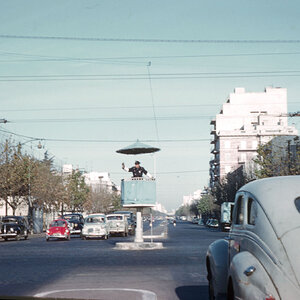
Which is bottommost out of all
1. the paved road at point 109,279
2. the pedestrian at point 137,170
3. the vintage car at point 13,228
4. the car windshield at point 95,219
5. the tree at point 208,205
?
the paved road at point 109,279

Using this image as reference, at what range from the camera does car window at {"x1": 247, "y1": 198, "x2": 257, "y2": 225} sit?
24.0 feet

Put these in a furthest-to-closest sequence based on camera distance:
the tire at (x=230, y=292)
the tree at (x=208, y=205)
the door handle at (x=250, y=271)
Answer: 1. the tree at (x=208, y=205)
2. the tire at (x=230, y=292)
3. the door handle at (x=250, y=271)

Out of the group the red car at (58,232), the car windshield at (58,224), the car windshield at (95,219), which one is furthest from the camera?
the car windshield at (95,219)

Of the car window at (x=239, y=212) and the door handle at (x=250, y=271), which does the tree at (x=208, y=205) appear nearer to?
the car window at (x=239, y=212)

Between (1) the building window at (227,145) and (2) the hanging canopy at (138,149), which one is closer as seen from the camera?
(2) the hanging canopy at (138,149)

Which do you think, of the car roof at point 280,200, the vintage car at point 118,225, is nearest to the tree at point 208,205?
the vintage car at point 118,225

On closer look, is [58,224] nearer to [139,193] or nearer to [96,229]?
[96,229]

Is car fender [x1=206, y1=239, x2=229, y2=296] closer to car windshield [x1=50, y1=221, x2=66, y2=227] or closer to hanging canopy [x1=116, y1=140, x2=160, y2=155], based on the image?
hanging canopy [x1=116, y1=140, x2=160, y2=155]

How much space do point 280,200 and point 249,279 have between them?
3.19 ft

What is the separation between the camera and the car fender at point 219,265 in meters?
8.29

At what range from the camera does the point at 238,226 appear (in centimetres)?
804

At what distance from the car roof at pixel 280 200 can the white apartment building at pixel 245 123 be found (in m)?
125

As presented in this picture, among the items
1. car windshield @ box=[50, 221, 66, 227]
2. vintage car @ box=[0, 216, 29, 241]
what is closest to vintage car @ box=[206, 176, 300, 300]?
car windshield @ box=[50, 221, 66, 227]

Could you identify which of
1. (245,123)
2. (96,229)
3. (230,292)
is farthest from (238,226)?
(245,123)
